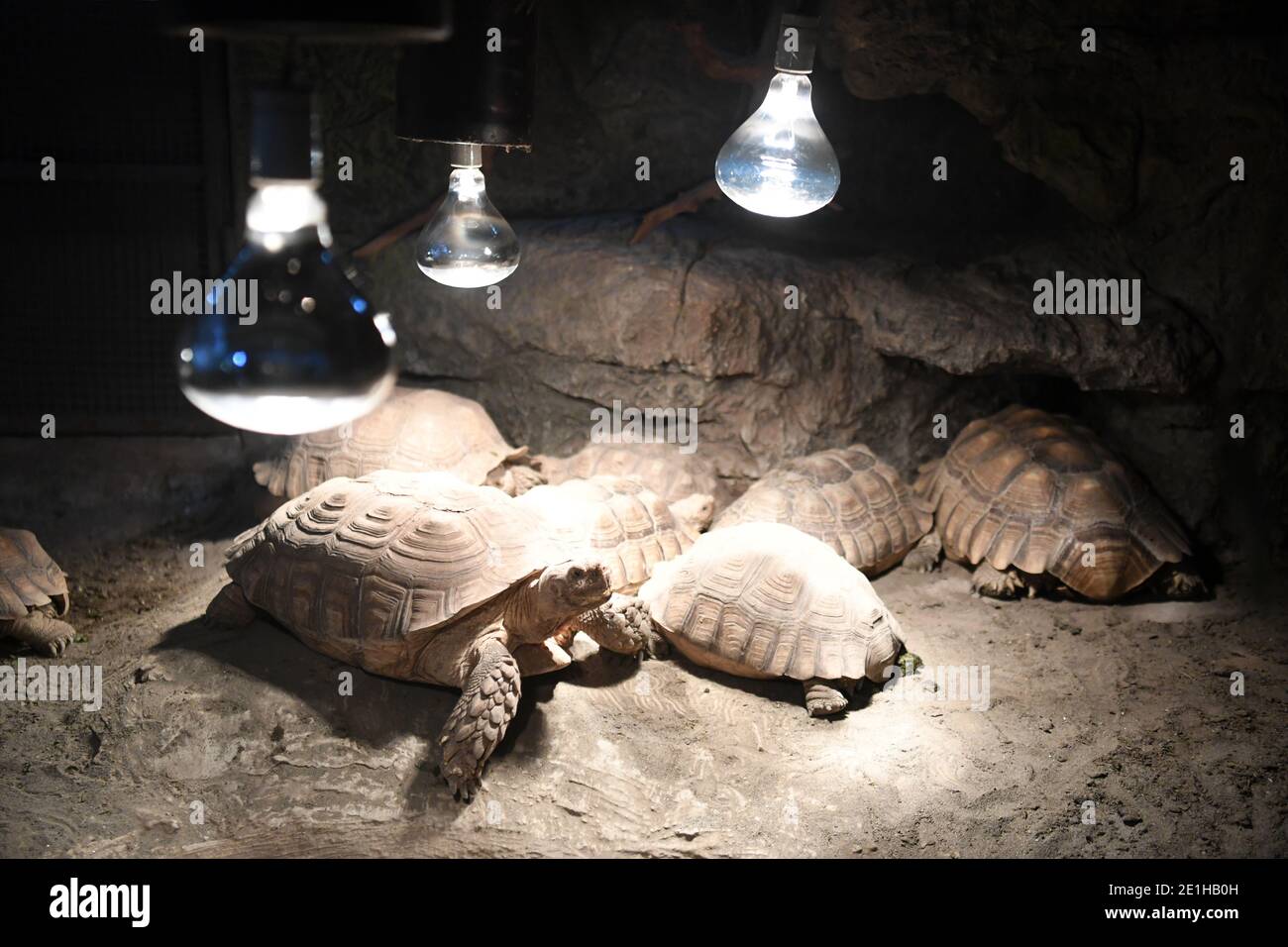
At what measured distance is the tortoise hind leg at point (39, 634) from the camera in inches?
205

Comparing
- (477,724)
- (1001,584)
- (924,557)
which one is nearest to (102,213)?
(477,724)

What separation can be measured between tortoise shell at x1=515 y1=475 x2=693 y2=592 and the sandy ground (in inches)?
21.9

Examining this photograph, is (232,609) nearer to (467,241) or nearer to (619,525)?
(619,525)

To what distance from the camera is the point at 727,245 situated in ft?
23.6

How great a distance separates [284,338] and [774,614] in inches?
137

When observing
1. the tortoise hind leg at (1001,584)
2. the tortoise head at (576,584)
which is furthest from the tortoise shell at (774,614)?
the tortoise hind leg at (1001,584)

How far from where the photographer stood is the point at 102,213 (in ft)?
22.8

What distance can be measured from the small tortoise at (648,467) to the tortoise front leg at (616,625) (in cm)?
143

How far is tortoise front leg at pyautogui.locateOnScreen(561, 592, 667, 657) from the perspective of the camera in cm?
498

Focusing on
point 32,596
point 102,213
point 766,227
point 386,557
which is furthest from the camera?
point 766,227

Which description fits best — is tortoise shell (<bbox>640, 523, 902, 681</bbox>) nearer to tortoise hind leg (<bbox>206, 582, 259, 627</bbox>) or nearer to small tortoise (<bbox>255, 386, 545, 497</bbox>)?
small tortoise (<bbox>255, 386, 545, 497</bbox>)

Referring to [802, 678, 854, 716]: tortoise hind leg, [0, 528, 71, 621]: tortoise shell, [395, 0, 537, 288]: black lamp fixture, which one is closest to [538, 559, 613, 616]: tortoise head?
[802, 678, 854, 716]: tortoise hind leg

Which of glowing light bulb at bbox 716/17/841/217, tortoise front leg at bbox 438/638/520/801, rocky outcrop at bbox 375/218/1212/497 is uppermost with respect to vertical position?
glowing light bulb at bbox 716/17/841/217
